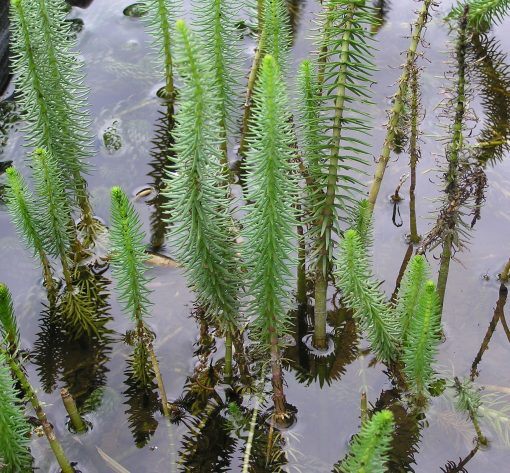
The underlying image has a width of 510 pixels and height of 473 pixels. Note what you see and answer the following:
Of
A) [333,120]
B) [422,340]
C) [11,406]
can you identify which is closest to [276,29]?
[333,120]

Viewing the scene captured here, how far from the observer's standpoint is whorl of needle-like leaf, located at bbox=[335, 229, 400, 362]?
133 inches

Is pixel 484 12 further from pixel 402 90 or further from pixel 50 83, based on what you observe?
pixel 50 83

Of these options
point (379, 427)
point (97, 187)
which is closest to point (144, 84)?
point (97, 187)

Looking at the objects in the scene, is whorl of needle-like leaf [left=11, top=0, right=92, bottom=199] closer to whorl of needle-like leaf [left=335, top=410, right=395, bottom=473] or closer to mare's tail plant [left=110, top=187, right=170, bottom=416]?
mare's tail plant [left=110, top=187, right=170, bottom=416]

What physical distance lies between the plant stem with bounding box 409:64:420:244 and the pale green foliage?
114cm

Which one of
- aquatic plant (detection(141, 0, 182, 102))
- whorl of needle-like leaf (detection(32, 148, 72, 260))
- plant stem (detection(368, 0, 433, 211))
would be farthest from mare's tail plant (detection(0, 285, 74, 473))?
aquatic plant (detection(141, 0, 182, 102))

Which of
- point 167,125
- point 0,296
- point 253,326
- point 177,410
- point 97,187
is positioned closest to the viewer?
point 0,296

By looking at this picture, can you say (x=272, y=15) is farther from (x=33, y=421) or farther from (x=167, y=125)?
(x=33, y=421)

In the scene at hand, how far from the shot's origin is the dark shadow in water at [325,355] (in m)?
4.00

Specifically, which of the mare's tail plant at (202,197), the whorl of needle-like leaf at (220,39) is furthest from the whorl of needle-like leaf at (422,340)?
the whorl of needle-like leaf at (220,39)

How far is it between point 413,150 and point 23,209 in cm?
199

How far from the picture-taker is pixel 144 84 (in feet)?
18.6

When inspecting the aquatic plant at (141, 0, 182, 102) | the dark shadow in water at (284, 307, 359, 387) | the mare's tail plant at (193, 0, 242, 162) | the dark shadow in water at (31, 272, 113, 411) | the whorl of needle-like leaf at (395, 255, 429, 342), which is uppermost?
the mare's tail plant at (193, 0, 242, 162)

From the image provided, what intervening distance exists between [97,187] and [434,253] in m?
2.04
